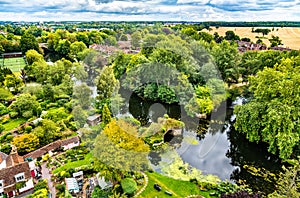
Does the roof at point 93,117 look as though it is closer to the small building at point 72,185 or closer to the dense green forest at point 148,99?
the dense green forest at point 148,99

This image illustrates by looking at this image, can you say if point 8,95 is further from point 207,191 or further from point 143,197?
point 207,191

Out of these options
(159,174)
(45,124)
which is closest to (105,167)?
(159,174)

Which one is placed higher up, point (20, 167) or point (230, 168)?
point (20, 167)

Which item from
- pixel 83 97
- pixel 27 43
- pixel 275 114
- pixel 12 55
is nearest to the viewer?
pixel 275 114

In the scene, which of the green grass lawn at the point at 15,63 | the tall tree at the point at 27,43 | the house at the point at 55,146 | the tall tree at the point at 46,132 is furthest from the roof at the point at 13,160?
the tall tree at the point at 27,43

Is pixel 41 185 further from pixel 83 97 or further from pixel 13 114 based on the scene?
pixel 13 114

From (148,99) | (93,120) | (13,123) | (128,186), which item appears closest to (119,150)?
(128,186)

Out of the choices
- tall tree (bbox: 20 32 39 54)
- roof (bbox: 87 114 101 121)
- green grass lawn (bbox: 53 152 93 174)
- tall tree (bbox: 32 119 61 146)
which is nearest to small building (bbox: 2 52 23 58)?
tall tree (bbox: 20 32 39 54)
